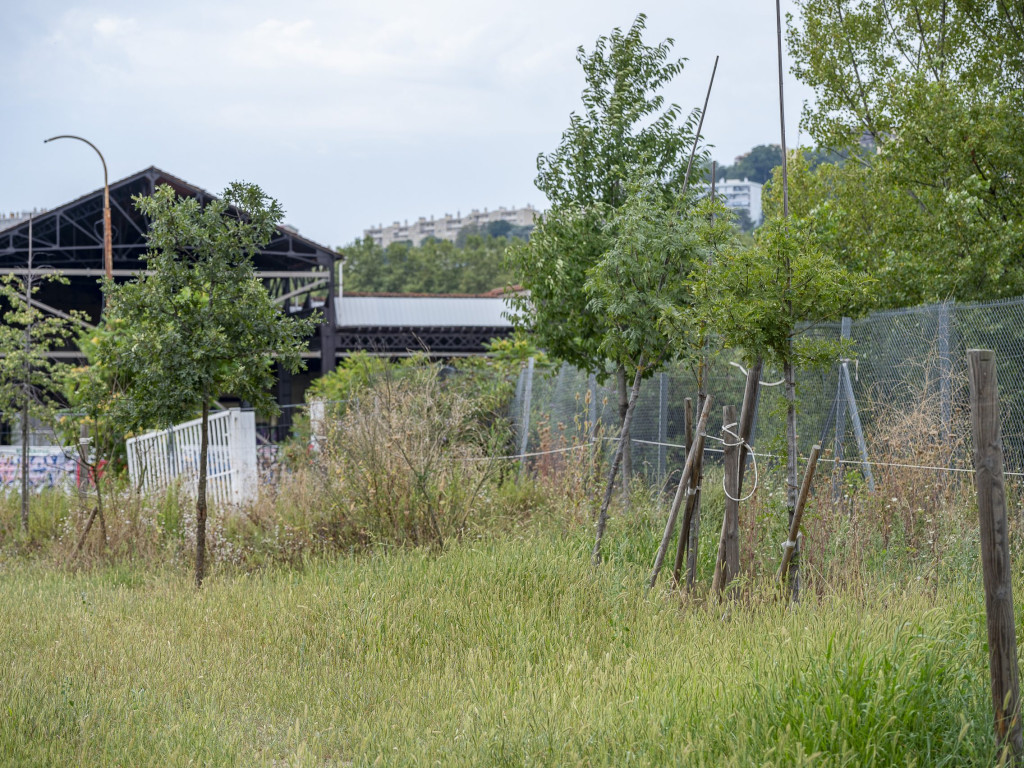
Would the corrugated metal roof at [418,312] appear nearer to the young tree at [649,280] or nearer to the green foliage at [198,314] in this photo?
the green foliage at [198,314]

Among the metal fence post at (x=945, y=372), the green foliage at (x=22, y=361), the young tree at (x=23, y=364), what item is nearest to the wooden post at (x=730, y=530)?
the metal fence post at (x=945, y=372)

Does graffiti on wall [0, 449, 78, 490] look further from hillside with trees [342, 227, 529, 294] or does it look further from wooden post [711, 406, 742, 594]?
hillside with trees [342, 227, 529, 294]

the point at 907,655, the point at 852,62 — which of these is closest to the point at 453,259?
the point at 852,62

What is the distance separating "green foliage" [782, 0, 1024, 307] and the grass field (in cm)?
663

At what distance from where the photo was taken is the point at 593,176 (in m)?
9.70

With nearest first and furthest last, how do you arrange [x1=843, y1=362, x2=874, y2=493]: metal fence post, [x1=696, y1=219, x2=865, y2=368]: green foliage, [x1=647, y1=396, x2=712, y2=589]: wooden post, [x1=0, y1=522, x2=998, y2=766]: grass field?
[x1=0, y1=522, x2=998, y2=766]: grass field < [x1=696, y1=219, x2=865, y2=368]: green foliage < [x1=647, y1=396, x2=712, y2=589]: wooden post < [x1=843, y1=362, x2=874, y2=493]: metal fence post

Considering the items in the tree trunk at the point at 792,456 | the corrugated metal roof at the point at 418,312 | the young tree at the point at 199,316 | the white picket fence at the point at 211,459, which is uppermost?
the corrugated metal roof at the point at 418,312

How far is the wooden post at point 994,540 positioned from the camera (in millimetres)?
3504

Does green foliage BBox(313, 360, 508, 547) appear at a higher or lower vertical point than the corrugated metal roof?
lower

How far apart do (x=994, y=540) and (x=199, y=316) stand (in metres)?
7.06

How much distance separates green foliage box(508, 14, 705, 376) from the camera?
926 centimetres

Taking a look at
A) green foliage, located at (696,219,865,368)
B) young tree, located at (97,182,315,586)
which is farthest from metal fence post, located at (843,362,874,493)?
young tree, located at (97,182,315,586)

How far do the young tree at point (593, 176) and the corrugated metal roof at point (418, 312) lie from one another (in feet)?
76.8

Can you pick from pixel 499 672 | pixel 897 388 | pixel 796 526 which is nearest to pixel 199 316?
pixel 499 672
